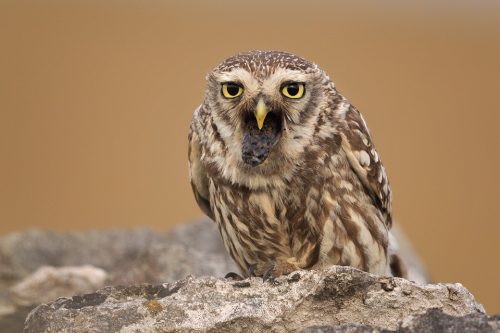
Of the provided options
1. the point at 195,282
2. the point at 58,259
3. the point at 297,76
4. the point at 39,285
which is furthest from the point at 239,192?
the point at 58,259

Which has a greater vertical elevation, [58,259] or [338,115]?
[58,259]

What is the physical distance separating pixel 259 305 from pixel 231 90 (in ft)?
3.42

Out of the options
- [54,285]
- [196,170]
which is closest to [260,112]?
[196,170]

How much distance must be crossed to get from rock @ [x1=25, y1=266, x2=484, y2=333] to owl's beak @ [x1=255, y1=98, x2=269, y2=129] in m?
0.68

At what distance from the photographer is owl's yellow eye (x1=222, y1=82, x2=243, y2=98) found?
10.8 feet

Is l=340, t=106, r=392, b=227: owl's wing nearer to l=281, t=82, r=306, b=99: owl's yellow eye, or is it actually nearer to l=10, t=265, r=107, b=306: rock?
l=281, t=82, r=306, b=99: owl's yellow eye

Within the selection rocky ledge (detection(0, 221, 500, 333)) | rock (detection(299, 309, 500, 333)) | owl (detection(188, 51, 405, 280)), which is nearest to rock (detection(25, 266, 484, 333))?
rocky ledge (detection(0, 221, 500, 333))

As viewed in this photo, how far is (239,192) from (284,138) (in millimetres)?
307

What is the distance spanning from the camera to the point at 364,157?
366cm

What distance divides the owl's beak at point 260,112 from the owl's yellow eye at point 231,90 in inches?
6.0

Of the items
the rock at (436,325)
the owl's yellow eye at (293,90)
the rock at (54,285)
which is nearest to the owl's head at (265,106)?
the owl's yellow eye at (293,90)

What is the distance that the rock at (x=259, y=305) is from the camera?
2545 millimetres

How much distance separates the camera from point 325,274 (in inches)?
105

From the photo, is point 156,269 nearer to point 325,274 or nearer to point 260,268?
point 260,268
